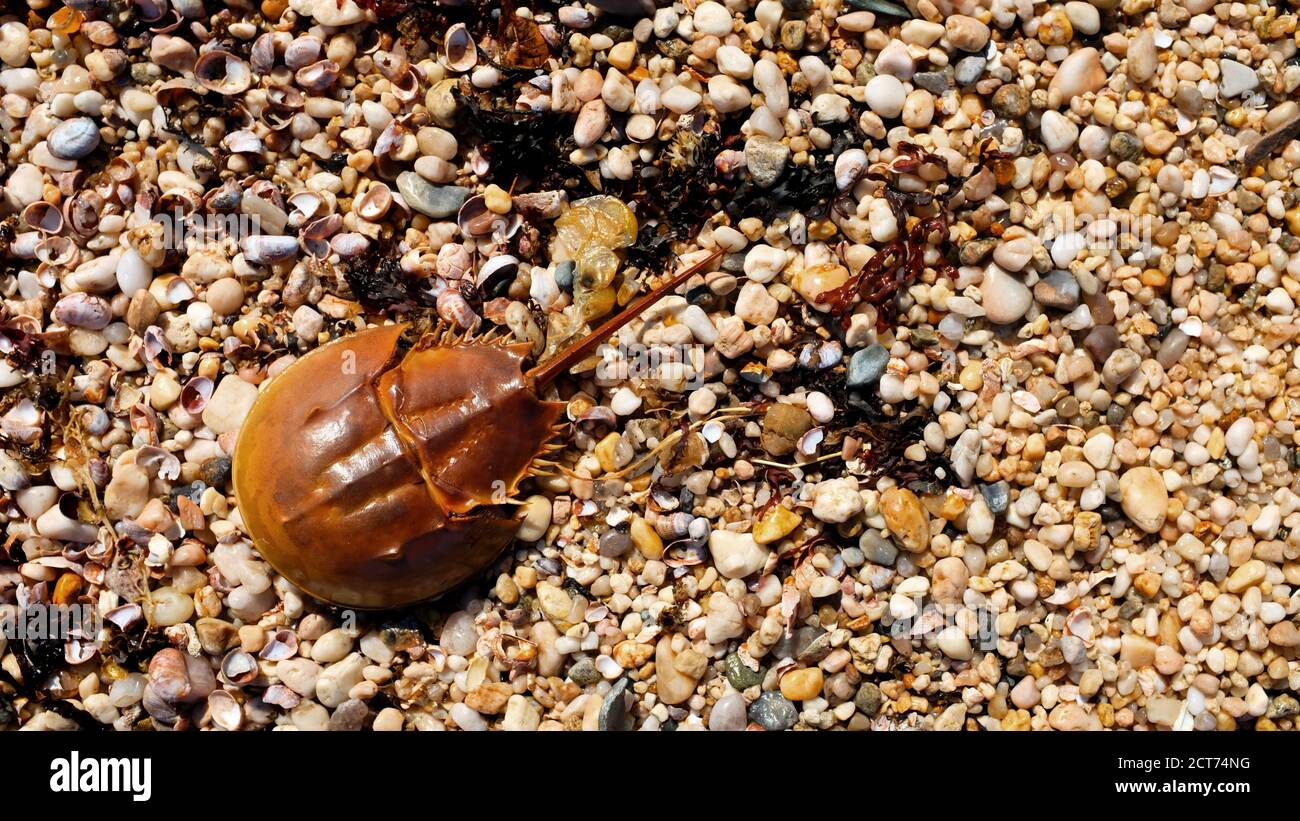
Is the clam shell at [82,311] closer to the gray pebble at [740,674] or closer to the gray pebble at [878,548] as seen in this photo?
the gray pebble at [740,674]

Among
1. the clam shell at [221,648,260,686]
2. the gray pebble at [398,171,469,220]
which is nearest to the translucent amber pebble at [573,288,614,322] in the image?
the gray pebble at [398,171,469,220]

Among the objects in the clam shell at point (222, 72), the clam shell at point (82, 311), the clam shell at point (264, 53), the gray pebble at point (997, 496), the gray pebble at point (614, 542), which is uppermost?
the clam shell at point (264, 53)

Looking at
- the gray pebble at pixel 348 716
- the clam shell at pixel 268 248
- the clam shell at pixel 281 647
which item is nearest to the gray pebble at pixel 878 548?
the gray pebble at pixel 348 716

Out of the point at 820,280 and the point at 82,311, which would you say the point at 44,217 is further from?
the point at 820,280

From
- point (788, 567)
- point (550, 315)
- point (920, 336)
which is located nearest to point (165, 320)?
point (550, 315)

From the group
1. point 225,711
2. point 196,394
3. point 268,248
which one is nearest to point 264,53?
point 268,248

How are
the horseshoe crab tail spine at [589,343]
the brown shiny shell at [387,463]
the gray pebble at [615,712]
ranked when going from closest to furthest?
1. the brown shiny shell at [387,463]
2. the horseshoe crab tail spine at [589,343]
3. the gray pebble at [615,712]
